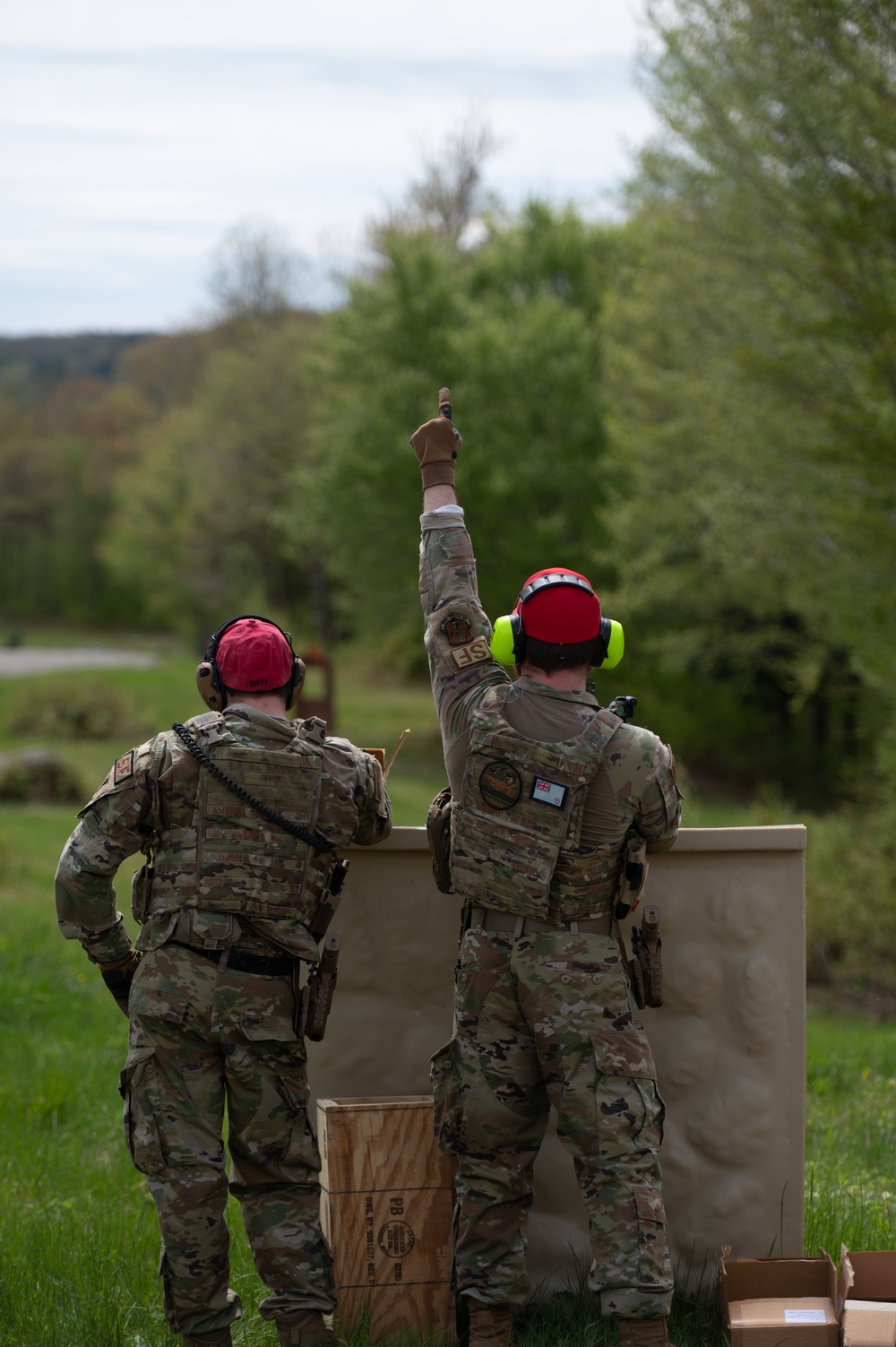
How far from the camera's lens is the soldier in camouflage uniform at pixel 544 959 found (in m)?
3.85

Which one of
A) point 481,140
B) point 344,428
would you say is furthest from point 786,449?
point 481,140

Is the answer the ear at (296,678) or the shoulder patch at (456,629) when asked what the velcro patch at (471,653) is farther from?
the ear at (296,678)

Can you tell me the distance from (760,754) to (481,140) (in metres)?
23.0

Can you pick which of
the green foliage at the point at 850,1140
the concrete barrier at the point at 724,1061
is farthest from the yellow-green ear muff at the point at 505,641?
the green foliage at the point at 850,1140

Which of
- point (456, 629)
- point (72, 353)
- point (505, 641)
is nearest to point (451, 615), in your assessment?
point (456, 629)

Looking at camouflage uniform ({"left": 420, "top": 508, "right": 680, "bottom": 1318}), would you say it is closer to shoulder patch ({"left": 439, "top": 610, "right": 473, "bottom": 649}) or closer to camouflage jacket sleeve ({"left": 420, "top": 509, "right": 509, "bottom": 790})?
camouflage jacket sleeve ({"left": 420, "top": 509, "right": 509, "bottom": 790})

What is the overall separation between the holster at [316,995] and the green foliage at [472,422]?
24.6m

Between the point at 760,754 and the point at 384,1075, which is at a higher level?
the point at 384,1075

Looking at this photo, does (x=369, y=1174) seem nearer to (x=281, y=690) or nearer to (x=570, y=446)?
(x=281, y=690)

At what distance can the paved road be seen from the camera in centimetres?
3912

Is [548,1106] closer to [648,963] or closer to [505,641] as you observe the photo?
[648,963]

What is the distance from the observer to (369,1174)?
4.14 metres

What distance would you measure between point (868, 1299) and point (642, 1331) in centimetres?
73

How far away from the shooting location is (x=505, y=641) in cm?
404
